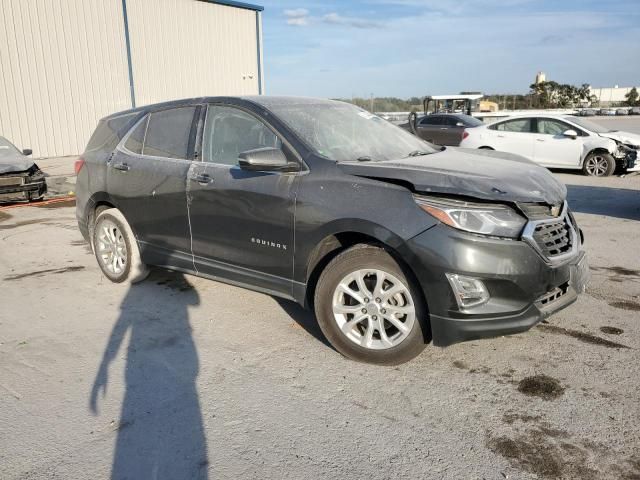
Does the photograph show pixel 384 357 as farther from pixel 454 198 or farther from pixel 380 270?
pixel 454 198

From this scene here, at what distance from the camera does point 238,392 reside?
10.6 ft

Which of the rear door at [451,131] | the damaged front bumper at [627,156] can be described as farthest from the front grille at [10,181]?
the damaged front bumper at [627,156]

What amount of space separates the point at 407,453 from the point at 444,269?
1.05 m

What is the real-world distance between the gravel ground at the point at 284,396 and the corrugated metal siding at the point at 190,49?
1667 cm

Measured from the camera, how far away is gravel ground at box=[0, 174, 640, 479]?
2.58m

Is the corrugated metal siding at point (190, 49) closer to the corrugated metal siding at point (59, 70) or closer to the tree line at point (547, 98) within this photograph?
the corrugated metal siding at point (59, 70)

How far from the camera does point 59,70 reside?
56.9 ft

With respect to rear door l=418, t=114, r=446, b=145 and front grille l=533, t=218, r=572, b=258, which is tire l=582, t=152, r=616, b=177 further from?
front grille l=533, t=218, r=572, b=258

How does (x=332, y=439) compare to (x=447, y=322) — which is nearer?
(x=332, y=439)

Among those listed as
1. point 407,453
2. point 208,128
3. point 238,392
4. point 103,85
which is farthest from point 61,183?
point 407,453

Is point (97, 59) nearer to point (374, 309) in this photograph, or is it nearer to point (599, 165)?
point (599, 165)

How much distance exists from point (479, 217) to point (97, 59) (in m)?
18.2

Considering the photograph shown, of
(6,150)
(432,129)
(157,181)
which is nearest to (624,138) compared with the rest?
(432,129)

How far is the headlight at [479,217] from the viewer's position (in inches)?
124
